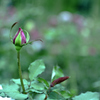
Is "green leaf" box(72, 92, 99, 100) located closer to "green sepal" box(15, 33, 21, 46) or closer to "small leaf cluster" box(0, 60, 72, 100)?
"small leaf cluster" box(0, 60, 72, 100)

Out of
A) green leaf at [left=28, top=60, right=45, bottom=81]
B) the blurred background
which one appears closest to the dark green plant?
green leaf at [left=28, top=60, right=45, bottom=81]

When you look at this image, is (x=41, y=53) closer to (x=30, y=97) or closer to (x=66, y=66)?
(x=66, y=66)

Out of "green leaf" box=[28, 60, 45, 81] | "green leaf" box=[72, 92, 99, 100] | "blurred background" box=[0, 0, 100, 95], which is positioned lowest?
"green leaf" box=[72, 92, 99, 100]

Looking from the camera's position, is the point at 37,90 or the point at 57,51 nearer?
the point at 37,90

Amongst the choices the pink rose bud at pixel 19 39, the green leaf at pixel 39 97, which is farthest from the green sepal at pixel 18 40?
the green leaf at pixel 39 97

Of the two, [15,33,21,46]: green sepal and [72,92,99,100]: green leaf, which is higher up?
[15,33,21,46]: green sepal

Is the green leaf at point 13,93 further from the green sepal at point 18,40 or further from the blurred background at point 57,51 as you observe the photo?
the blurred background at point 57,51

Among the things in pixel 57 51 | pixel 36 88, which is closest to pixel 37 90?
pixel 36 88

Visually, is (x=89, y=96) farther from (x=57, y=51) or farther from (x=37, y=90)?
(x=57, y=51)
